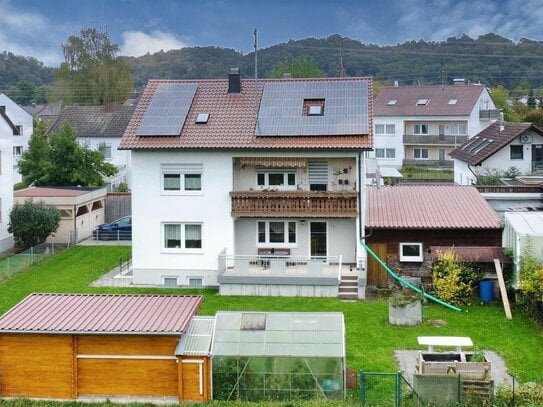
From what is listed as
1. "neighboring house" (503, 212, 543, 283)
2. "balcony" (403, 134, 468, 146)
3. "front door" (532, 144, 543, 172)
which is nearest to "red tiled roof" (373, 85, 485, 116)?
"balcony" (403, 134, 468, 146)

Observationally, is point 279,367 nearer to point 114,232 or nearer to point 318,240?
point 318,240

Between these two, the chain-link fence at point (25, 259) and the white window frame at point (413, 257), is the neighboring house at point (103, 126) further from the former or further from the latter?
the white window frame at point (413, 257)

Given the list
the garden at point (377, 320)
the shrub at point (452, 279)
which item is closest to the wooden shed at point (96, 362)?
the garden at point (377, 320)

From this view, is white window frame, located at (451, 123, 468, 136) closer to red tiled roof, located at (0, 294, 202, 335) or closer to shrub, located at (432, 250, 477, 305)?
shrub, located at (432, 250, 477, 305)

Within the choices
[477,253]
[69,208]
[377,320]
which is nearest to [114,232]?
[69,208]

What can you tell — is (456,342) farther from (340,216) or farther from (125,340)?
(340,216)

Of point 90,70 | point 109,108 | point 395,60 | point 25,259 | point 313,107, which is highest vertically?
point 395,60

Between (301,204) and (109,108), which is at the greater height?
(109,108)
